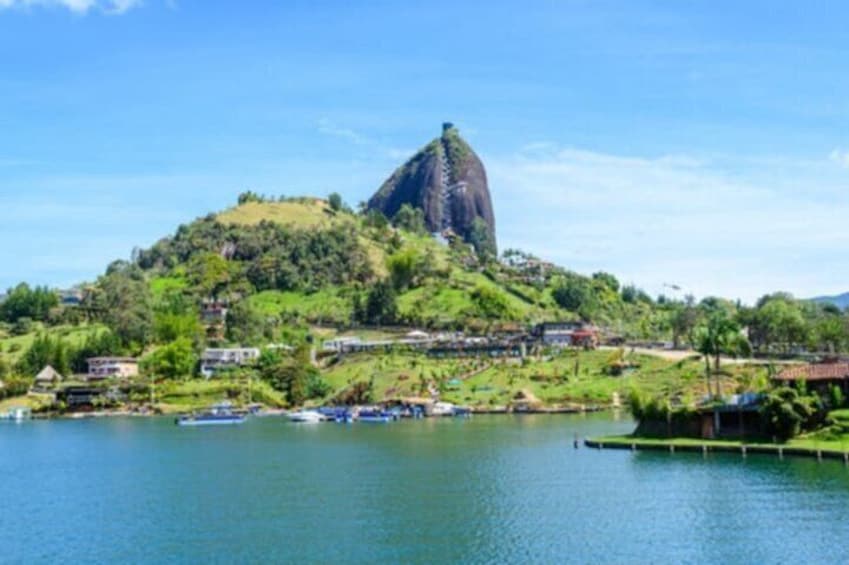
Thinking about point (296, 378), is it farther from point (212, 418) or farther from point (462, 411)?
point (462, 411)

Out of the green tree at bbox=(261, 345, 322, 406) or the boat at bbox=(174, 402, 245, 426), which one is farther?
the green tree at bbox=(261, 345, 322, 406)

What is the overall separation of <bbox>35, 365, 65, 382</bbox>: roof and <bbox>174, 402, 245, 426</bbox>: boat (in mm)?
42202

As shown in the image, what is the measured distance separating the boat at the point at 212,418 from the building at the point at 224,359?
2891 centimetres

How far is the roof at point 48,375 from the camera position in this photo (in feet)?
590

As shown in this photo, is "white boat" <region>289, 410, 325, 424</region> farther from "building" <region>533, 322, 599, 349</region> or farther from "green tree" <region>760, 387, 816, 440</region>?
"green tree" <region>760, 387, 816, 440</region>

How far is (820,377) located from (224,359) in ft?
395

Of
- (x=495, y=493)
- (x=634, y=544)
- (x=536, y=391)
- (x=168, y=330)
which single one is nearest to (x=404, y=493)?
(x=495, y=493)

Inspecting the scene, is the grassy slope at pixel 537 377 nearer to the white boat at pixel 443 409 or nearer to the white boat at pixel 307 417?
the white boat at pixel 443 409

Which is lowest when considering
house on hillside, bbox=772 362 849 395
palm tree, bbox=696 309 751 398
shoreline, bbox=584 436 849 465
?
shoreline, bbox=584 436 849 465

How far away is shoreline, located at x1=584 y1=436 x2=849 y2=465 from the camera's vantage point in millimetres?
74613

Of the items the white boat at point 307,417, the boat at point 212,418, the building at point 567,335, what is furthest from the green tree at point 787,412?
the building at point 567,335

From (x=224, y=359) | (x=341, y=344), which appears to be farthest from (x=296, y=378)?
(x=341, y=344)

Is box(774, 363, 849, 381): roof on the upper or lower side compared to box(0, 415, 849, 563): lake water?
upper

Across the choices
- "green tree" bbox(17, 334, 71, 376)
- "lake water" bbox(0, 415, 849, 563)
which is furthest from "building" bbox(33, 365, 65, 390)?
"lake water" bbox(0, 415, 849, 563)
